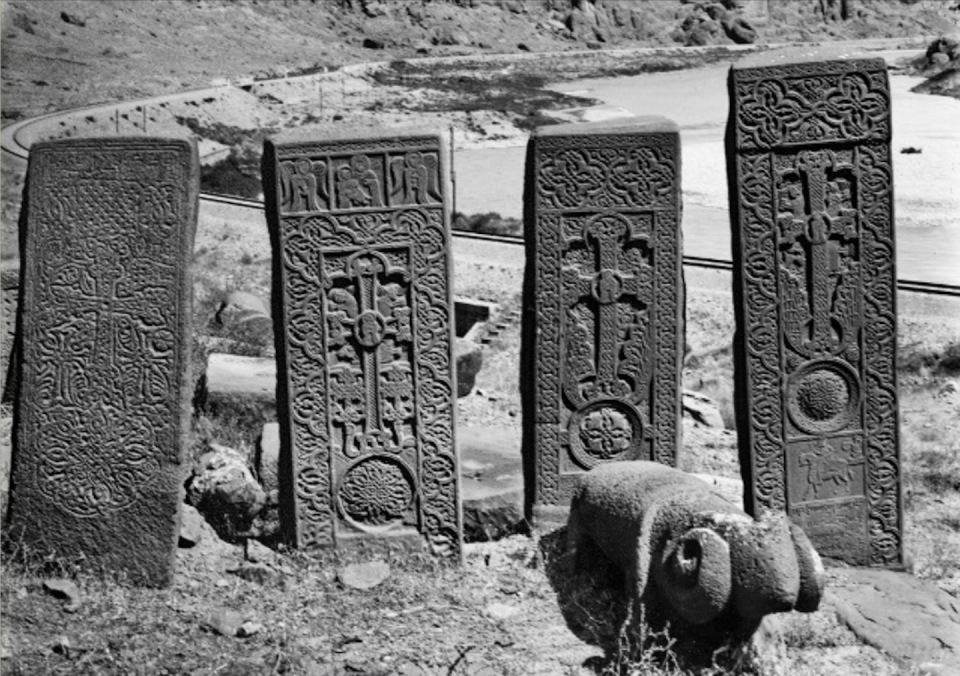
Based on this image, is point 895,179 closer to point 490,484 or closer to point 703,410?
point 703,410

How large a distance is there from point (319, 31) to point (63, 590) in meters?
57.2

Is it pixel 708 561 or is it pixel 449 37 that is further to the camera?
pixel 449 37

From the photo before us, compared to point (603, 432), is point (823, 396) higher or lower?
higher

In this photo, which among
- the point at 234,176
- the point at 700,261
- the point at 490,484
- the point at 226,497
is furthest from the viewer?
the point at 234,176

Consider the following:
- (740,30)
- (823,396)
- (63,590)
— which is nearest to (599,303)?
(823,396)

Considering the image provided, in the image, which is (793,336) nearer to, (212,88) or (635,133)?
(635,133)

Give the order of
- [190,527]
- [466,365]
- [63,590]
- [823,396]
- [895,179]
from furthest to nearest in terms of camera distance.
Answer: [895,179] → [466,365] → [823,396] → [190,527] → [63,590]

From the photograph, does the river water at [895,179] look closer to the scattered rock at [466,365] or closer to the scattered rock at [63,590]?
the scattered rock at [466,365]

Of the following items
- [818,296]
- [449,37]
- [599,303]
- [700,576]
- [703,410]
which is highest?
[818,296]

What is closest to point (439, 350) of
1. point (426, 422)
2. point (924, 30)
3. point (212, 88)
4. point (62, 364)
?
point (426, 422)

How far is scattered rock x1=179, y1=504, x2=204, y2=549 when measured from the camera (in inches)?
320

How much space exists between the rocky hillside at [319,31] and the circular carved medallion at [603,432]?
30.4 meters

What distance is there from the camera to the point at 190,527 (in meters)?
8.23

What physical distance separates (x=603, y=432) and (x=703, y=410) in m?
3.05
